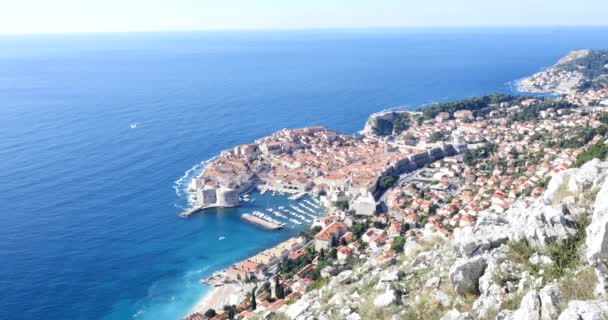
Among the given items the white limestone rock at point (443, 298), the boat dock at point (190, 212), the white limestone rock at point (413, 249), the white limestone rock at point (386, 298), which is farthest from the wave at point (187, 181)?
the white limestone rock at point (443, 298)

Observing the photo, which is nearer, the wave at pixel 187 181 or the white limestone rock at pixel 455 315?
the white limestone rock at pixel 455 315

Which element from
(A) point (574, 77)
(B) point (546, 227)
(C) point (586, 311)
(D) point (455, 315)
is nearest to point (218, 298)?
(D) point (455, 315)

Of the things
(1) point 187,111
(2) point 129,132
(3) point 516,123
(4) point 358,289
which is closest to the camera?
(4) point 358,289

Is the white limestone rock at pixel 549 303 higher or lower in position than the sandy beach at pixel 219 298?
higher

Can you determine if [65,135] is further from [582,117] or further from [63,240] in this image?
[582,117]

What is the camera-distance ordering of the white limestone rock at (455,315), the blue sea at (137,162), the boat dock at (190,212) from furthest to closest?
the boat dock at (190,212) → the blue sea at (137,162) → the white limestone rock at (455,315)

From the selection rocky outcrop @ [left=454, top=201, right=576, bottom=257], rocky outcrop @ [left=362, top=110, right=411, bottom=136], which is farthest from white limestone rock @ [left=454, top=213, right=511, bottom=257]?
rocky outcrop @ [left=362, top=110, right=411, bottom=136]

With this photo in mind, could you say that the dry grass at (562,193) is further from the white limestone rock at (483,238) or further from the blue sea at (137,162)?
the blue sea at (137,162)

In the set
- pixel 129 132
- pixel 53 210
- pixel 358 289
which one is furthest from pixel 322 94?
pixel 358 289
